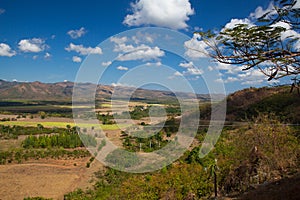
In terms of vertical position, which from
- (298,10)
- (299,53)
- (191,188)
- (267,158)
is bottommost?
(191,188)

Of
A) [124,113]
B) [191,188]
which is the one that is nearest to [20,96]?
[124,113]

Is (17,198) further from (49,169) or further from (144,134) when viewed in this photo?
(144,134)

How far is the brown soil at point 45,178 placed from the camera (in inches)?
886

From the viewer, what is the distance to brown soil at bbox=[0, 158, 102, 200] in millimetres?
22516

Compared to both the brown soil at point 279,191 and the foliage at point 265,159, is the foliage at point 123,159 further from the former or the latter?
the brown soil at point 279,191

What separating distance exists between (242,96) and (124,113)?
19874 millimetres

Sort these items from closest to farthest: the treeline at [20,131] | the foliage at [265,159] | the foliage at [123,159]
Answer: the foliage at [265,159]
the foliage at [123,159]
the treeline at [20,131]

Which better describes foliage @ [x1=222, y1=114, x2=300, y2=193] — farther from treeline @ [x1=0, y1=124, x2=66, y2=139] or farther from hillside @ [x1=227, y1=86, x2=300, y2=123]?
treeline @ [x1=0, y1=124, x2=66, y2=139]

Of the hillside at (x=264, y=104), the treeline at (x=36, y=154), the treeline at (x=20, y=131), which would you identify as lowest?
the treeline at (x=36, y=154)

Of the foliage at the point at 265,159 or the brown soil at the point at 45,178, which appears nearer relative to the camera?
the foliage at the point at 265,159

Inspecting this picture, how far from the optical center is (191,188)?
1195 cm

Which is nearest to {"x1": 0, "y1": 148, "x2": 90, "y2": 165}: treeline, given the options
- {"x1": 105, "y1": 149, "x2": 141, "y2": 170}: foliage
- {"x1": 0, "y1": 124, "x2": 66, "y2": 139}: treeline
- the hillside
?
{"x1": 105, "y1": 149, "x2": 141, "y2": 170}: foliage

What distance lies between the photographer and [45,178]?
26.5 metres

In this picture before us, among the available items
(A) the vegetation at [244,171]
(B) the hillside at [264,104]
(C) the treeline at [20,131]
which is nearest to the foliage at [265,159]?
(A) the vegetation at [244,171]
